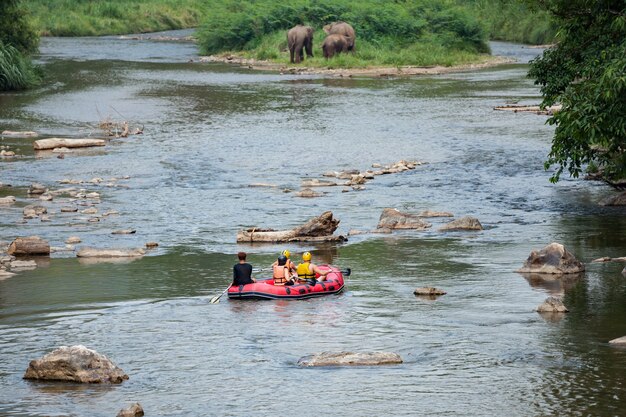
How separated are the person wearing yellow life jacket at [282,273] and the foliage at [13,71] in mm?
36730

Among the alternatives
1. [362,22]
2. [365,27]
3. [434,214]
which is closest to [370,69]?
[365,27]

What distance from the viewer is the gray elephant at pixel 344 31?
76188mm

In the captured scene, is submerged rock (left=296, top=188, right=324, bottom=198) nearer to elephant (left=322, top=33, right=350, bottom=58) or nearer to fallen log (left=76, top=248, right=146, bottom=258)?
fallen log (left=76, top=248, right=146, bottom=258)

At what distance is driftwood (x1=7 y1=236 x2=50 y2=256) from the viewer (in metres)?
26.7

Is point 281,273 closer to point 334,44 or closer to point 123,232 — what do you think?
point 123,232

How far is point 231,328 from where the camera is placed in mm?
20844

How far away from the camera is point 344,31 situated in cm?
7612

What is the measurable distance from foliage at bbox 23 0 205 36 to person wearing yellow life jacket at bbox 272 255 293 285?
78.5 metres

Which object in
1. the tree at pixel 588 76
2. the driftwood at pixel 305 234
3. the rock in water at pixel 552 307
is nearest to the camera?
the rock in water at pixel 552 307

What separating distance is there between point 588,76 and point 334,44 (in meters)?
50.5

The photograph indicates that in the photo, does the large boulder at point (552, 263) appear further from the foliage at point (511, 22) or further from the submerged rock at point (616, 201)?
the foliage at point (511, 22)

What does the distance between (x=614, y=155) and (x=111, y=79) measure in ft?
130

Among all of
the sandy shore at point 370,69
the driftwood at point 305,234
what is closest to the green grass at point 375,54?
the sandy shore at point 370,69

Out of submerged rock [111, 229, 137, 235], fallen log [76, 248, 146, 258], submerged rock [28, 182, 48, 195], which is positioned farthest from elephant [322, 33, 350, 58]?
fallen log [76, 248, 146, 258]
